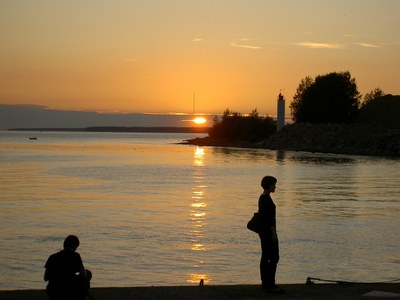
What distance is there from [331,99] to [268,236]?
13687 cm

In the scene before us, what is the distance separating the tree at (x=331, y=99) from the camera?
142875mm

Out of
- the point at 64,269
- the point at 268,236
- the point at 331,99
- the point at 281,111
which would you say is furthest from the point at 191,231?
the point at 281,111

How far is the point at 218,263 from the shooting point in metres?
20.0

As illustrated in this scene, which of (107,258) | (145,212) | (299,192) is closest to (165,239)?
(107,258)

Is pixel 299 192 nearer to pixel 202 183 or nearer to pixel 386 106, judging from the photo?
pixel 202 183

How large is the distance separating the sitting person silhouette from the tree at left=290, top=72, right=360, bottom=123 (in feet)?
441

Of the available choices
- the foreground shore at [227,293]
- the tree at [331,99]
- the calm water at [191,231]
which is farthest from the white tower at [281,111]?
the foreground shore at [227,293]

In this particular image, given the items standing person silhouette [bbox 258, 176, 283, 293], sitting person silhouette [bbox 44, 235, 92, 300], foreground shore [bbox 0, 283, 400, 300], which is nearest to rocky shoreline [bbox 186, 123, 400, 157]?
foreground shore [bbox 0, 283, 400, 300]

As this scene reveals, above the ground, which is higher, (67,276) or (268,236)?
(268,236)

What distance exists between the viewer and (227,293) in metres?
12.0

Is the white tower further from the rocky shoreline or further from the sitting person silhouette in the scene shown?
the sitting person silhouette

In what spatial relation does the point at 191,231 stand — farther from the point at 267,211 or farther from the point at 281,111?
the point at 281,111

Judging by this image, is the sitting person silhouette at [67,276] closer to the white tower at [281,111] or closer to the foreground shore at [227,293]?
the foreground shore at [227,293]

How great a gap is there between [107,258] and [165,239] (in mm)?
4178
